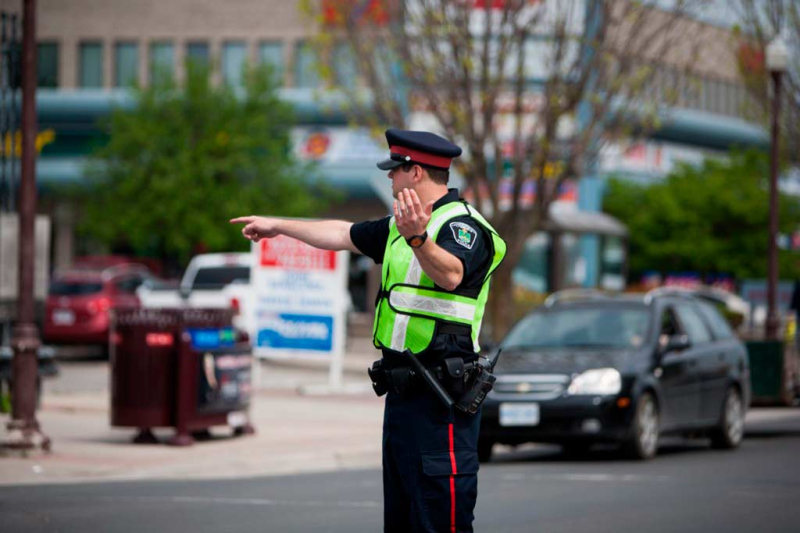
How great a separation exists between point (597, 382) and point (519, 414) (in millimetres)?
757

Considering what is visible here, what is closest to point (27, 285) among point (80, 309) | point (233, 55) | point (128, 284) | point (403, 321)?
point (403, 321)

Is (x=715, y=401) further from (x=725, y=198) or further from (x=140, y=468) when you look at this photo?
(x=725, y=198)

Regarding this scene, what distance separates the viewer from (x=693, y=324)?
14812mm

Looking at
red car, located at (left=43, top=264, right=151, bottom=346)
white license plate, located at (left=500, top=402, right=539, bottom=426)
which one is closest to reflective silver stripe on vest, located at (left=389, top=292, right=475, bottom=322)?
white license plate, located at (left=500, top=402, right=539, bottom=426)

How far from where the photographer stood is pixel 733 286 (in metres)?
56.3

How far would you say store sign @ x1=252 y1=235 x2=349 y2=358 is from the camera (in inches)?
802

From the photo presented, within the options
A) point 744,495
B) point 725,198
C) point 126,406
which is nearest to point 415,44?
point 126,406

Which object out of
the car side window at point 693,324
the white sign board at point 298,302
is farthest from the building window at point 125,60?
the car side window at point 693,324

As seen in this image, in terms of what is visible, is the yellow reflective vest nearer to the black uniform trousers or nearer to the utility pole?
the black uniform trousers

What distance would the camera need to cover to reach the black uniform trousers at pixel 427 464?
17.0 feet

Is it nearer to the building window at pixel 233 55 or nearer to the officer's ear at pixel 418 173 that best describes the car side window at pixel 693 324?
the officer's ear at pixel 418 173

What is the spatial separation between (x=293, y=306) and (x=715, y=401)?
765 cm

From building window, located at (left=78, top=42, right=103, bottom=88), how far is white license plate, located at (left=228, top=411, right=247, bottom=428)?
39.2 m

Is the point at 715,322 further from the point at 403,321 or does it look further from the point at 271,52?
the point at 271,52
